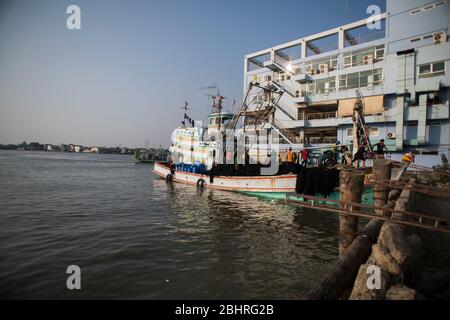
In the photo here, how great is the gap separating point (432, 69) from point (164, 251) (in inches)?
1317

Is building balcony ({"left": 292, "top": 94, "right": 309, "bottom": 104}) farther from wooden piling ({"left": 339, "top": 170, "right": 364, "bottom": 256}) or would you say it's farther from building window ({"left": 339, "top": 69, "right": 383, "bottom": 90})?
wooden piling ({"left": 339, "top": 170, "right": 364, "bottom": 256})

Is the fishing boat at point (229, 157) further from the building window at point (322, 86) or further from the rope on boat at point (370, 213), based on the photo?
the rope on boat at point (370, 213)

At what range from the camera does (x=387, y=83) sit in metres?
28.8

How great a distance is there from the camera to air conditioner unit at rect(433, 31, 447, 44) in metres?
26.1

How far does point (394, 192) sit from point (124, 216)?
15.0 meters

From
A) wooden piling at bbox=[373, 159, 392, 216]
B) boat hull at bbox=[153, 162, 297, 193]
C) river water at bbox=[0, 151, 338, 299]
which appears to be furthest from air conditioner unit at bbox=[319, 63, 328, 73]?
wooden piling at bbox=[373, 159, 392, 216]

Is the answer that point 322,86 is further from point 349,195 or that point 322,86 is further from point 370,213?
point 370,213

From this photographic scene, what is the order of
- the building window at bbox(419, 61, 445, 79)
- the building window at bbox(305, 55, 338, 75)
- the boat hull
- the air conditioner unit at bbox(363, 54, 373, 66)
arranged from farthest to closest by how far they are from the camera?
the building window at bbox(305, 55, 338, 75), the air conditioner unit at bbox(363, 54, 373, 66), the building window at bbox(419, 61, 445, 79), the boat hull

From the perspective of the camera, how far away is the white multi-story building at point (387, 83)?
86.0 ft

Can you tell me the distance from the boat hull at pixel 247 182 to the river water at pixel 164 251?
9.01 ft

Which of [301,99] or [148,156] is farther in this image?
[148,156]

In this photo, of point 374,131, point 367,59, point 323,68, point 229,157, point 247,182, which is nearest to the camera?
point 247,182

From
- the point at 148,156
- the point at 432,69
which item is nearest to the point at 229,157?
the point at 432,69

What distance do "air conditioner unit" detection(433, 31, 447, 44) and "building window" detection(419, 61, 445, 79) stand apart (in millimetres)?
2412
